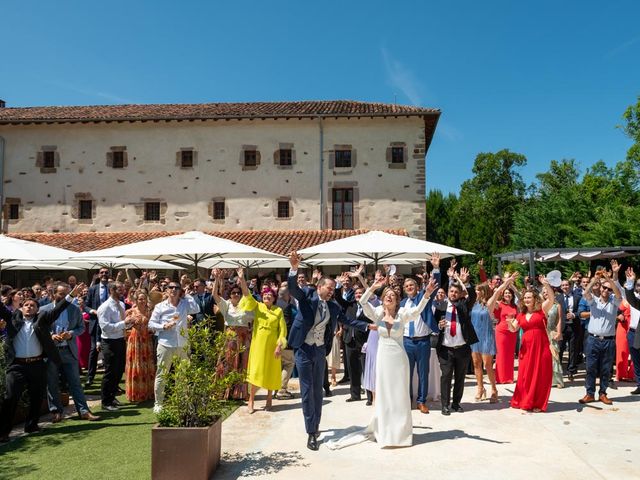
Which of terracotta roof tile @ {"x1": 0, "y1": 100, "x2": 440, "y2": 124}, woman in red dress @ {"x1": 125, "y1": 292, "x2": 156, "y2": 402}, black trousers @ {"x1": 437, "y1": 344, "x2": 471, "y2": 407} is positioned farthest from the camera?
terracotta roof tile @ {"x1": 0, "y1": 100, "x2": 440, "y2": 124}

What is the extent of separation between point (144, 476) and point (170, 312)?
8.36ft

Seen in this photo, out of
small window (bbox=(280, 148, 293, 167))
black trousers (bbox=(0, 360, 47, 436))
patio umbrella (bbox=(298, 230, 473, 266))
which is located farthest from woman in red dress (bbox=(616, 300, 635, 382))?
small window (bbox=(280, 148, 293, 167))

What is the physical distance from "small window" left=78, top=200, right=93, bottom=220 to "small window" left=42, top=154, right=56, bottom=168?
228 centimetres

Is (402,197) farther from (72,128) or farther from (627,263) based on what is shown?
(72,128)

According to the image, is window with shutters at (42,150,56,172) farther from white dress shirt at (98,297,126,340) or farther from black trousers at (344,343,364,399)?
black trousers at (344,343,364,399)

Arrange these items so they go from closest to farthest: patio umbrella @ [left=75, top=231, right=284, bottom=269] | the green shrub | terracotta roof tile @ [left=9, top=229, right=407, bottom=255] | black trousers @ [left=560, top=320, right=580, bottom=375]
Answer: the green shrub → patio umbrella @ [left=75, top=231, right=284, bottom=269] → black trousers @ [left=560, top=320, right=580, bottom=375] → terracotta roof tile @ [left=9, top=229, right=407, bottom=255]

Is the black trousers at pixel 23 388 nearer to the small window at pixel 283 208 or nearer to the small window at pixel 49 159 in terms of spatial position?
the small window at pixel 283 208

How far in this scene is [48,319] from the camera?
6535 millimetres

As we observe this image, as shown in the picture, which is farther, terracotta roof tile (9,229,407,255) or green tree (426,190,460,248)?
green tree (426,190,460,248)

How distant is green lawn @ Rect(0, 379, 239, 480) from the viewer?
5.04 meters

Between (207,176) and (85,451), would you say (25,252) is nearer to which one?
(85,451)

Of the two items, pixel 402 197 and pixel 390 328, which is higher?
pixel 402 197

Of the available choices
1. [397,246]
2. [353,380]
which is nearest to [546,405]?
[353,380]

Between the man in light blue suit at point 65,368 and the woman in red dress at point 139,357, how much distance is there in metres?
1.05
